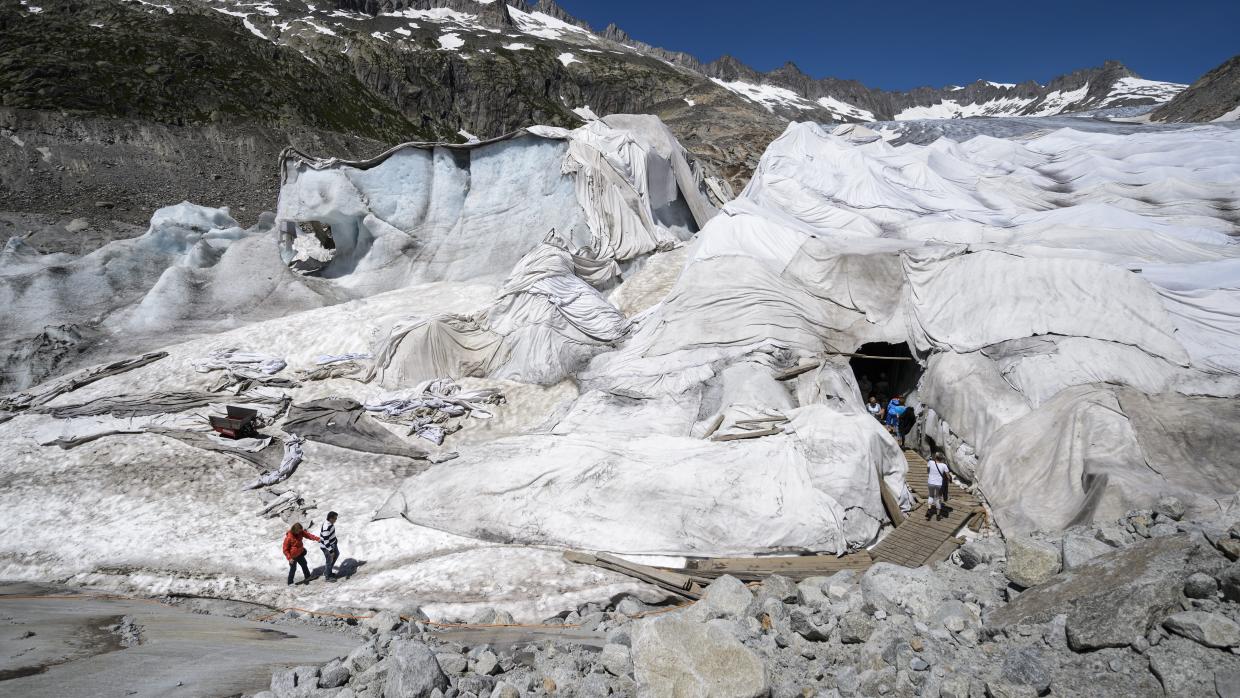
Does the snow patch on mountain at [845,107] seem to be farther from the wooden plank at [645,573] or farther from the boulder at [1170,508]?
the wooden plank at [645,573]

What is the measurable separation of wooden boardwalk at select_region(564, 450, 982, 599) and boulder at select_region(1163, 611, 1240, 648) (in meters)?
3.59

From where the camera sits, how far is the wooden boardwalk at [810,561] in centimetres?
768

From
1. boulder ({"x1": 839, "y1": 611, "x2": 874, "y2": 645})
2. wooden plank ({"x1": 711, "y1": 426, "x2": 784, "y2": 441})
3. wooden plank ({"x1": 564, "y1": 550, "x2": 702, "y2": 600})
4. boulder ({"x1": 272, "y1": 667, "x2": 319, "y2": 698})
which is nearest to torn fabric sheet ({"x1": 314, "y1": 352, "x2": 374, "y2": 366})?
wooden plank ({"x1": 564, "y1": 550, "x2": 702, "y2": 600})

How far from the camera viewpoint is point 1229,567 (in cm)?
450

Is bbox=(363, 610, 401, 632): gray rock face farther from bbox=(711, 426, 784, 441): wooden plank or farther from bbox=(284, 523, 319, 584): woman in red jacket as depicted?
bbox=(711, 426, 784, 441): wooden plank

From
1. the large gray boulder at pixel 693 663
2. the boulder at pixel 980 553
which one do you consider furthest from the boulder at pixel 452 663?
the boulder at pixel 980 553

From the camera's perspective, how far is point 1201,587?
175 inches

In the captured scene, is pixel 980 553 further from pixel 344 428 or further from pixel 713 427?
pixel 344 428

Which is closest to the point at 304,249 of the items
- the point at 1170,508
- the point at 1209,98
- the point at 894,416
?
the point at 894,416

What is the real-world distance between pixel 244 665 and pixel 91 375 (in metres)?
11.6

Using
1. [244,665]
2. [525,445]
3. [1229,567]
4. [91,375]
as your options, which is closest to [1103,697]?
[1229,567]

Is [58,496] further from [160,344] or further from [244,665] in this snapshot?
[244,665]

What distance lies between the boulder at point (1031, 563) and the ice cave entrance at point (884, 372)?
22.6 feet

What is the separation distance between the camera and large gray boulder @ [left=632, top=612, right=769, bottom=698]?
4367mm
